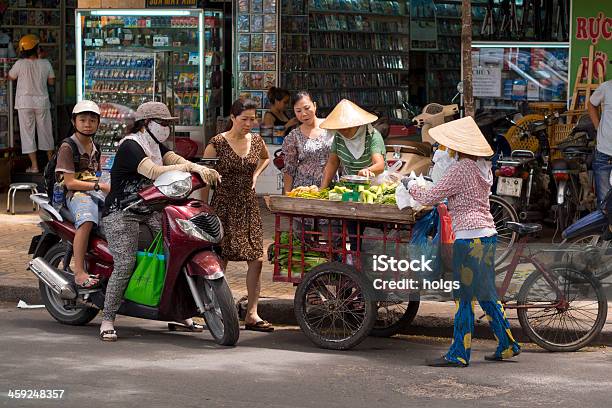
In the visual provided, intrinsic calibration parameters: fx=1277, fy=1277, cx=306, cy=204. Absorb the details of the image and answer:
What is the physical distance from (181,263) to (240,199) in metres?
1.00

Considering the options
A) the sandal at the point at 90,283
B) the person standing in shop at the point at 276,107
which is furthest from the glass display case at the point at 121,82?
the sandal at the point at 90,283

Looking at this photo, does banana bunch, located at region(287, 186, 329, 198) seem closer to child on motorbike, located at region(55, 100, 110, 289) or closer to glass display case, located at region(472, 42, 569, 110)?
child on motorbike, located at region(55, 100, 110, 289)

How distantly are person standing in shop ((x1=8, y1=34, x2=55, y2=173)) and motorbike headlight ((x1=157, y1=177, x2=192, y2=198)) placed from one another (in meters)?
8.74

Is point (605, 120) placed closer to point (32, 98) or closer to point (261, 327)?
point (261, 327)

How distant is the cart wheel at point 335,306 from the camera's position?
8711mm

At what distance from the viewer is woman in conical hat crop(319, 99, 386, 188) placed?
9414 millimetres

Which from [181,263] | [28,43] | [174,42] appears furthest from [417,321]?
[28,43]

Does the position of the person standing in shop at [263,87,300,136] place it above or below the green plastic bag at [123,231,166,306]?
above

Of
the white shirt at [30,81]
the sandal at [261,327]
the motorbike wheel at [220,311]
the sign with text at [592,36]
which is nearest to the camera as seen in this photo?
the motorbike wheel at [220,311]

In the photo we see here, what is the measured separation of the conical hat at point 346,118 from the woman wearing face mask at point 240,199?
59 cm

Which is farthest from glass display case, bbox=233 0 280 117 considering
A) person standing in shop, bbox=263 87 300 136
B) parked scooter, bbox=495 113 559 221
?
parked scooter, bbox=495 113 559 221

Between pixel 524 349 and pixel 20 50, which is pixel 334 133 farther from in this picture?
pixel 20 50

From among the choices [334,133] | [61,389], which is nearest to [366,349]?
[334,133]

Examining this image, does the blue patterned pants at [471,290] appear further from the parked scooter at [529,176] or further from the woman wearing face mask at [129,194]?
the parked scooter at [529,176]
